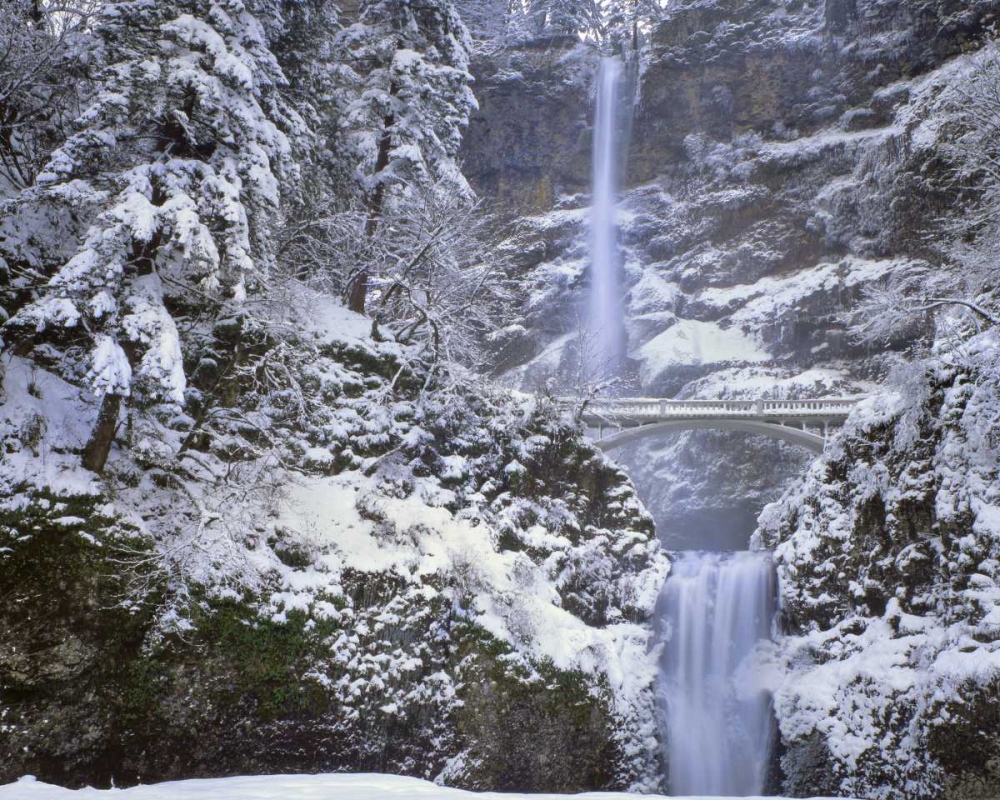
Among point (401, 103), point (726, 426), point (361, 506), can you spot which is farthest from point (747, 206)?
point (361, 506)

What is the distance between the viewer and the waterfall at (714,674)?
13.0m

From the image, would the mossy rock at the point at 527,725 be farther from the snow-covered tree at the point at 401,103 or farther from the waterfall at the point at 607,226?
the waterfall at the point at 607,226

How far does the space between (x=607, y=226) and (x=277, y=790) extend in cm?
4181

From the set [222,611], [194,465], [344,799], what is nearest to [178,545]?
[222,611]

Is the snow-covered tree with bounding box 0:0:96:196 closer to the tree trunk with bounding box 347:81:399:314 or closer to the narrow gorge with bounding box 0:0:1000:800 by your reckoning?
the narrow gorge with bounding box 0:0:1000:800

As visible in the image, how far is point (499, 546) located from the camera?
13297 mm

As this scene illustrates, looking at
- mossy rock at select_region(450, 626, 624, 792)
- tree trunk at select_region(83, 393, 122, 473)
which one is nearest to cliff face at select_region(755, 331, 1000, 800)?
mossy rock at select_region(450, 626, 624, 792)

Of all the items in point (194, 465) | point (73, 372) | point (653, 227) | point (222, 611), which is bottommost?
point (222, 611)

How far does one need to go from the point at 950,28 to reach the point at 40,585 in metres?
45.2

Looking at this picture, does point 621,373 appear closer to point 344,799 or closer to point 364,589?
point 364,589

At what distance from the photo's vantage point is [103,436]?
32.1 feet

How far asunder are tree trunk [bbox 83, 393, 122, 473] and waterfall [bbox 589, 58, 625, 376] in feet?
98.1

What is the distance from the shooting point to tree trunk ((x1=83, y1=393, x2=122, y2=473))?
378 inches

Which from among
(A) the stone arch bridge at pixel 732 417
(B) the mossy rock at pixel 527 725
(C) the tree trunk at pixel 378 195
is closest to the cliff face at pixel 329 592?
(B) the mossy rock at pixel 527 725
